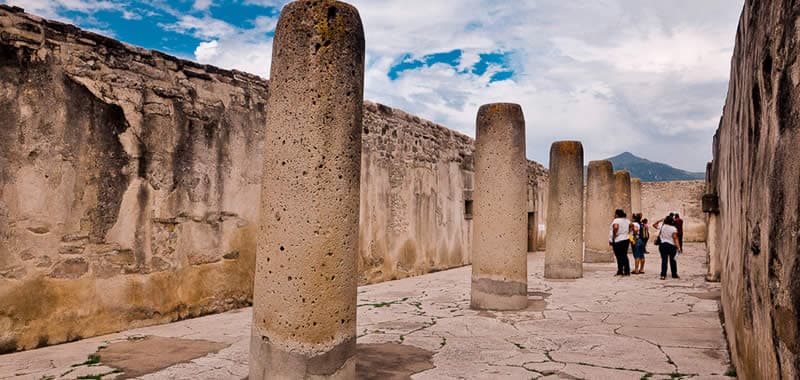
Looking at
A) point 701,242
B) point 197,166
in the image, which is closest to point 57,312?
point 197,166

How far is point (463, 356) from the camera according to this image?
439 cm

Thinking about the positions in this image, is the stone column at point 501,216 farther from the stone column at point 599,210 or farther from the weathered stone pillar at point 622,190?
the weathered stone pillar at point 622,190

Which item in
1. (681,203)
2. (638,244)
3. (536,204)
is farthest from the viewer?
(681,203)

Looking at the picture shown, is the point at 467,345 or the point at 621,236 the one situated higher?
the point at 621,236

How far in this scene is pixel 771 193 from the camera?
78.9 inches

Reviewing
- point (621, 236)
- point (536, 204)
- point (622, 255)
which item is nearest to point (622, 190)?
point (536, 204)

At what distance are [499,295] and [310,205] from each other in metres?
3.87

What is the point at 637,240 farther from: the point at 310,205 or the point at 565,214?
the point at 310,205

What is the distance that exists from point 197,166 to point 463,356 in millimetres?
3709

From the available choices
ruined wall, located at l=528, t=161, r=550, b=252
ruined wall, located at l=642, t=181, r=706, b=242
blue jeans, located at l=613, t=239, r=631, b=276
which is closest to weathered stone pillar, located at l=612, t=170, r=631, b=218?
ruined wall, located at l=528, t=161, r=550, b=252

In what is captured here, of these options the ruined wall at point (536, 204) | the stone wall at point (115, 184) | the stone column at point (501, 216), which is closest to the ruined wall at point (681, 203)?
the ruined wall at point (536, 204)

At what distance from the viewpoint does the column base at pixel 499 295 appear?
6586mm

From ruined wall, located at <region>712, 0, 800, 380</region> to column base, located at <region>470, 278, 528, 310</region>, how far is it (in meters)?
3.61

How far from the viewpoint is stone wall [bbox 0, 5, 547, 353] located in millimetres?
4766
